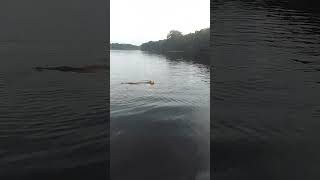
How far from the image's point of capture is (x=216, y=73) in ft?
44.9

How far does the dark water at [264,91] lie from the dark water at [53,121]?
310 centimetres

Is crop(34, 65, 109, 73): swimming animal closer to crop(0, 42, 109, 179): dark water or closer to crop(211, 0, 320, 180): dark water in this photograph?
crop(0, 42, 109, 179): dark water

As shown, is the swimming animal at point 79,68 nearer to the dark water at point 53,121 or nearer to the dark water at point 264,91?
the dark water at point 53,121

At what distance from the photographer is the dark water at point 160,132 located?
7113 mm

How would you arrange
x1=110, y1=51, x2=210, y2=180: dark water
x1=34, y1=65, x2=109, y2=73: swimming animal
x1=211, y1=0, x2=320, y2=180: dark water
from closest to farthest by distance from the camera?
x1=110, y1=51, x2=210, y2=180: dark water, x1=211, y1=0, x2=320, y2=180: dark water, x1=34, y1=65, x2=109, y2=73: swimming animal

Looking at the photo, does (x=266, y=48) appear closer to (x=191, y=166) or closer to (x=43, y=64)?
(x=191, y=166)

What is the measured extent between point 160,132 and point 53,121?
10.2 ft

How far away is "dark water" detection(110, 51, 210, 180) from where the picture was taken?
7113mm

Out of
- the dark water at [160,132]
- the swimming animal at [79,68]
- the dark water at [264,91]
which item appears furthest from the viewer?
the swimming animal at [79,68]

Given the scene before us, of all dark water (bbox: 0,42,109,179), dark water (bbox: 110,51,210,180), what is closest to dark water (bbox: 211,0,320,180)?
dark water (bbox: 110,51,210,180)

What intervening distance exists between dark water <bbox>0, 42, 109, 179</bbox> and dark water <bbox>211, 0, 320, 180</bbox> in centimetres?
310

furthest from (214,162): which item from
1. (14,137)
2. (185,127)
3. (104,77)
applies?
(104,77)

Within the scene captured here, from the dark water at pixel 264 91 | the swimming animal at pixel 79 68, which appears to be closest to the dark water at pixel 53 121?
the swimming animal at pixel 79 68

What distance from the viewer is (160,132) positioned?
9578mm
